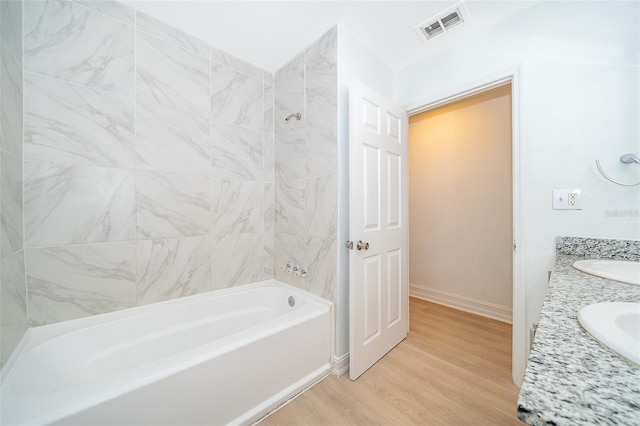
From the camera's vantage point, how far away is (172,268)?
5.58 feet

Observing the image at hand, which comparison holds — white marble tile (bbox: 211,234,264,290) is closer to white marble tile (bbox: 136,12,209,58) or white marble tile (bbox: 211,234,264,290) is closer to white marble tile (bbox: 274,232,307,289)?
white marble tile (bbox: 274,232,307,289)

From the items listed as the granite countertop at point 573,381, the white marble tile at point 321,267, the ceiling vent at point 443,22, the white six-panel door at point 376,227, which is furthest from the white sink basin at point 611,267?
the ceiling vent at point 443,22

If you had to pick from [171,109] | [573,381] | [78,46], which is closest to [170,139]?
[171,109]

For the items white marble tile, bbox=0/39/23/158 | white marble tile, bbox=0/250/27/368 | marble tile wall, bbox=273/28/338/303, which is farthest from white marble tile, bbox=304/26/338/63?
white marble tile, bbox=0/250/27/368

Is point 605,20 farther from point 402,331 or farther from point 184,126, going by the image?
point 184,126

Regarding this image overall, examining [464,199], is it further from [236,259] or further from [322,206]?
[236,259]

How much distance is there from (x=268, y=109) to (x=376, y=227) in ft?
4.80

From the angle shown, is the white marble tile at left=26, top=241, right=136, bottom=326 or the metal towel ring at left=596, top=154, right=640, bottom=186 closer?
the metal towel ring at left=596, top=154, right=640, bottom=186

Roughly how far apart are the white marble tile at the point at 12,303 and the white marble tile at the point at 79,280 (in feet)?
0.19

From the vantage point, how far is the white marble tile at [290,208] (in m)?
1.93

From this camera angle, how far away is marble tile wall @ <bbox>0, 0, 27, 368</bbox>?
1.02 metres

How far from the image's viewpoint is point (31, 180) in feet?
4.13

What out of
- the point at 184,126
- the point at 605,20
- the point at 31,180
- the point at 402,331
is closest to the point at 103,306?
the point at 31,180

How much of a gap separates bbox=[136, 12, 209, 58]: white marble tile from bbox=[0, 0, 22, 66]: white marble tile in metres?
0.53
